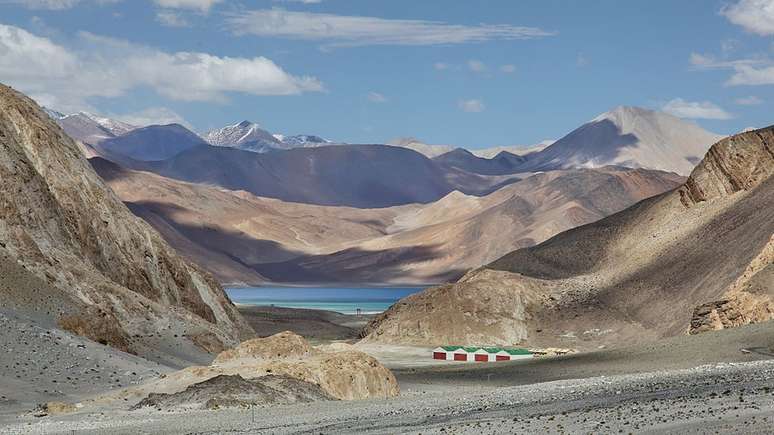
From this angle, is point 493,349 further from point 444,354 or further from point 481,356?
point 481,356

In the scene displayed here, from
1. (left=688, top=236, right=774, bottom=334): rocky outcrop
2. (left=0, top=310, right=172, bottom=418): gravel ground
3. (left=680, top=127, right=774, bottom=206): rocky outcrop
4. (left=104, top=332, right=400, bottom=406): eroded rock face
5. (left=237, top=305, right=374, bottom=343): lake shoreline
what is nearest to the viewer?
(left=104, top=332, right=400, bottom=406): eroded rock face

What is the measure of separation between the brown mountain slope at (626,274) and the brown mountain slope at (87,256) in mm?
26400

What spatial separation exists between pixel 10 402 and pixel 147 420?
723 cm

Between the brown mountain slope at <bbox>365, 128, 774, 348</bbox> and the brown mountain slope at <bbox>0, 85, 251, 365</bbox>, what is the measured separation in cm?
2640

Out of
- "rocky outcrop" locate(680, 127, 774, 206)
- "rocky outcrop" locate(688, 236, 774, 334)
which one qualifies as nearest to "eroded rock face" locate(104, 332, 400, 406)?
"rocky outcrop" locate(688, 236, 774, 334)

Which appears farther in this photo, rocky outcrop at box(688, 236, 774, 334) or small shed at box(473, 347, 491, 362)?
small shed at box(473, 347, 491, 362)

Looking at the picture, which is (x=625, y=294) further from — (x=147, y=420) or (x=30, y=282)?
(x=147, y=420)

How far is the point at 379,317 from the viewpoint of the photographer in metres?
Answer: 92.8

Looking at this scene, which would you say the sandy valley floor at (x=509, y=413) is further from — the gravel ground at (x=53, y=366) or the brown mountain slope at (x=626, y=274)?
the brown mountain slope at (x=626, y=274)

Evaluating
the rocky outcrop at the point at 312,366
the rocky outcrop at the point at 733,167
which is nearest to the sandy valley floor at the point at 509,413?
the rocky outcrop at the point at 312,366

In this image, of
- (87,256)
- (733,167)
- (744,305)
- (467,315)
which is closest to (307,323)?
(467,315)

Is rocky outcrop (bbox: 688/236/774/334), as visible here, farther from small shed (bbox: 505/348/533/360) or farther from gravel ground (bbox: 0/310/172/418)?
gravel ground (bbox: 0/310/172/418)

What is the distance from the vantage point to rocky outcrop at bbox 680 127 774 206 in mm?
90875

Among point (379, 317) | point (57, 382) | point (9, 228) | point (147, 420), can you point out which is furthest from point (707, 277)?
point (147, 420)
